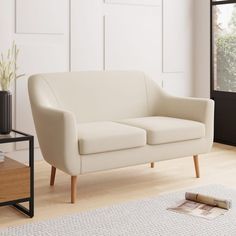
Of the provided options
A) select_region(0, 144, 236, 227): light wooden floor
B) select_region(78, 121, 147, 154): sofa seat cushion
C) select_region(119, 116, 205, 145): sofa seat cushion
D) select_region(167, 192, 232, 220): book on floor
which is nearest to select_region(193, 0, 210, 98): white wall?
select_region(0, 144, 236, 227): light wooden floor

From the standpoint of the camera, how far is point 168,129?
378 centimetres

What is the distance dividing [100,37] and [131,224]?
95.8 inches

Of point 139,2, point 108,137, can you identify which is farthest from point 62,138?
point 139,2

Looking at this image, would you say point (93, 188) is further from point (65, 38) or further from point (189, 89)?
point (189, 89)

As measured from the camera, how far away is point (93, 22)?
189 inches

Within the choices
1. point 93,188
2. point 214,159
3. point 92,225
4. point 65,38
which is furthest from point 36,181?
point 214,159

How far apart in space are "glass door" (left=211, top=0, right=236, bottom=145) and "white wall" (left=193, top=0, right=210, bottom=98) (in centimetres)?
6

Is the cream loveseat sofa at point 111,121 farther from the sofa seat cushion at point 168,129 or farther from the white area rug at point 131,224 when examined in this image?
the white area rug at point 131,224

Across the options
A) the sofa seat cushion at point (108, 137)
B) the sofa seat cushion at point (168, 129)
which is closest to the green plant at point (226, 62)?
the sofa seat cushion at point (168, 129)

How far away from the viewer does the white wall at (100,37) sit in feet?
14.6

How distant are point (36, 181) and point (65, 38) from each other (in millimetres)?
1462

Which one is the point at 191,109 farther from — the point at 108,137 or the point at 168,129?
the point at 108,137

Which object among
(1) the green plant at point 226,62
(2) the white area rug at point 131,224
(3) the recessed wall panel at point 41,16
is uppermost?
(3) the recessed wall panel at point 41,16

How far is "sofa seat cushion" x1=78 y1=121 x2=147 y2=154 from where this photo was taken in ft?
11.1
